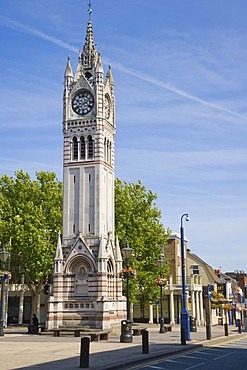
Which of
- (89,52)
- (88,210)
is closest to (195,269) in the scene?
(88,210)

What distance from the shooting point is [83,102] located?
45938 millimetres

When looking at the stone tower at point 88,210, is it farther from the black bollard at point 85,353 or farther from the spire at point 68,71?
the black bollard at point 85,353

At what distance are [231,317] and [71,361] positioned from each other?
56.4 m

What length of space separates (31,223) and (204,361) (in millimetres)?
32269

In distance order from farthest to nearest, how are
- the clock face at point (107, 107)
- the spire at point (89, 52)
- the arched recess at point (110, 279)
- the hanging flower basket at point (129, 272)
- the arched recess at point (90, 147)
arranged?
the spire at point (89, 52), the clock face at point (107, 107), the arched recess at point (90, 147), the arched recess at point (110, 279), the hanging flower basket at point (129, 272)

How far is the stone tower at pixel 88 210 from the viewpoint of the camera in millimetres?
40406

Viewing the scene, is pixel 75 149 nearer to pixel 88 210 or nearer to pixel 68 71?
pixel 88 210

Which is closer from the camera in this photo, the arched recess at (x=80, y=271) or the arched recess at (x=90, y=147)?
the arched recess at (x=80, y=271)

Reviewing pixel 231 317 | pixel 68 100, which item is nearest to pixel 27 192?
pixel 68 100

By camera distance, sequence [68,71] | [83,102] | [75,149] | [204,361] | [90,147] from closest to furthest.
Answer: [204,361] → [90,147] → [75,149] → [83,102] → [68,71]

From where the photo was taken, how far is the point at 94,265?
40531 millimetres

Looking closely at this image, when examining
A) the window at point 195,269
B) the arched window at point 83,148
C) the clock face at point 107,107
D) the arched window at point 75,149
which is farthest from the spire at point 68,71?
the window at point 195,269

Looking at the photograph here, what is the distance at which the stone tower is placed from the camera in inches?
1591

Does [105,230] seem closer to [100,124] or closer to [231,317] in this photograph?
[100,124]
